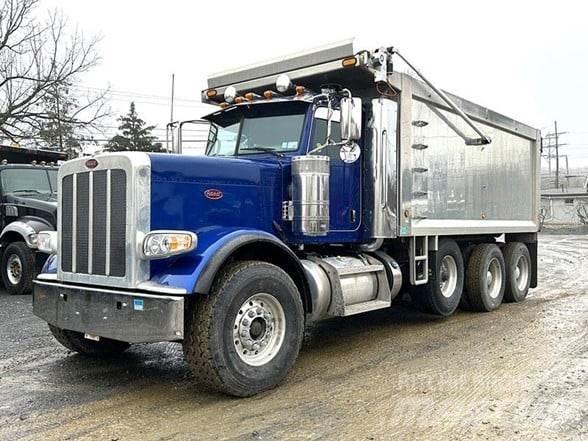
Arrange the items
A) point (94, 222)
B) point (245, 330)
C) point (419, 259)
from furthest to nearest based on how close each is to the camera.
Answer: point (419, 259), point (94, 222), point (245, 330)

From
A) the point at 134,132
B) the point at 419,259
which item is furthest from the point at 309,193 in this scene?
the point at 134,132

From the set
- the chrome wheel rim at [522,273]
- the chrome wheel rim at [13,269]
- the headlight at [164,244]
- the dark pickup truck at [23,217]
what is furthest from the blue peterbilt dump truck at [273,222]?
the chrome wheel rim at [13,269]

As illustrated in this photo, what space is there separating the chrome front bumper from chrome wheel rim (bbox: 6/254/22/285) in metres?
5.35

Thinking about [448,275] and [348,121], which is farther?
[448,275]

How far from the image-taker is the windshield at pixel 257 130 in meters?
5.89

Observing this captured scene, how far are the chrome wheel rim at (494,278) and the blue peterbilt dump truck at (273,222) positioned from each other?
0.42m

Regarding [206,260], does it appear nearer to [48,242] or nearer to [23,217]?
[48,242]

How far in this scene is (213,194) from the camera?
4984 millimetres

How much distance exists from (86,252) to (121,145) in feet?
132

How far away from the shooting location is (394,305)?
877 centimetres

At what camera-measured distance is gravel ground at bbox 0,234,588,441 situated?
13.0 feet

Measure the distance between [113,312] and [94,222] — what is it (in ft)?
2.62

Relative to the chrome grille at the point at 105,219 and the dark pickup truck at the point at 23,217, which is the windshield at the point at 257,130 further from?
the dark pickup truck at the point at 23,217

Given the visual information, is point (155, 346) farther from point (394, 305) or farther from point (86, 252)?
point (394, 305)
